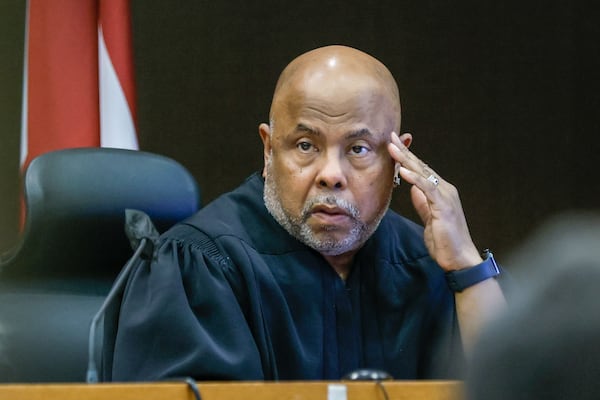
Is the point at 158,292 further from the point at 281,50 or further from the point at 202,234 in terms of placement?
the point at 281,50

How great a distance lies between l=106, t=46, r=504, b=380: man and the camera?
2.30 meters

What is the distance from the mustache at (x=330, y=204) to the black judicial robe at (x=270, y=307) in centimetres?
11

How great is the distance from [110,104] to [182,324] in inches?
63.6

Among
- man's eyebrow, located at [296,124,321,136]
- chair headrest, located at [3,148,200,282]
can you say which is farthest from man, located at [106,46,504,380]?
chair headrest, located at [3,148,200,282]

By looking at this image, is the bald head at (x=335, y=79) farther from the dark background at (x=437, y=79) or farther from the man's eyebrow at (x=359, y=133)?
the dark background at (x=437, y=79)

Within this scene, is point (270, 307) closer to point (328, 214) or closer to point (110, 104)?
point (328, 214)

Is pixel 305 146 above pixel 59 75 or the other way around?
the other way around

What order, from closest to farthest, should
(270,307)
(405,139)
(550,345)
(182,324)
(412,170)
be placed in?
(550,345), (182,324), (270,307), (412,170), (405,139)

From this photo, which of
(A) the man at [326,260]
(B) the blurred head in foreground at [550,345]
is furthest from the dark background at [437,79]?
(B) the blurred head in foreground at [550,345]

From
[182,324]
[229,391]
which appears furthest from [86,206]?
[229,391]

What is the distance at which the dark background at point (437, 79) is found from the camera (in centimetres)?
415

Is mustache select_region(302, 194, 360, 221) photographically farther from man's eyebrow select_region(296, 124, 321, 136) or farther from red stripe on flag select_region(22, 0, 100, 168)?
red stripe on flag select_region(22, 0, 100, 168)

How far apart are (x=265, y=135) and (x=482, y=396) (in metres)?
1.97

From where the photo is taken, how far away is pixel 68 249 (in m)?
2.65
